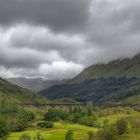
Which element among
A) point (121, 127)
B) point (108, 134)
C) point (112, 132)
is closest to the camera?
point (108, 134)

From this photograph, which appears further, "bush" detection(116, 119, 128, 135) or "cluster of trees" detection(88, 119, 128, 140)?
"bush" detection(116, 119, 128, 135)

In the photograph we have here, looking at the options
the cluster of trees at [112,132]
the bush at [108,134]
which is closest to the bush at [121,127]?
the cluster of trees at [112,132]

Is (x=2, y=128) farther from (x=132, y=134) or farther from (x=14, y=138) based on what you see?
(x=132, y=134)

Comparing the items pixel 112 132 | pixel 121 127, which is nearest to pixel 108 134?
pixel 112 132

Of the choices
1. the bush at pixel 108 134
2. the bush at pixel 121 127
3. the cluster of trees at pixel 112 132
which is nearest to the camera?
the bush at pixel 108 134

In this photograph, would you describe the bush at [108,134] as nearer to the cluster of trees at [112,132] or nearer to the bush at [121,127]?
the cluster of trees at [112,132]

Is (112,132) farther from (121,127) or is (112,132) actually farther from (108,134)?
(121,127)

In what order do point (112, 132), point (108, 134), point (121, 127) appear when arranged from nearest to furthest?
1. point (108, 134)
2. point (112, 132)
3. point (121, 127)

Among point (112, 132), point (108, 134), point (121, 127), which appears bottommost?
point (108, 134)

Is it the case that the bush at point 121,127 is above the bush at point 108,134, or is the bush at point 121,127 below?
above

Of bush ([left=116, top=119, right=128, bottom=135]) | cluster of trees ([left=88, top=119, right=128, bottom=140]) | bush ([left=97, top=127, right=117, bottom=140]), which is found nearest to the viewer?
bush ([left=97, top=127, right=117, bottom=140])

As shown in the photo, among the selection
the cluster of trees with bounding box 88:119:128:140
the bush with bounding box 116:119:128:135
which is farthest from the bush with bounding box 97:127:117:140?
the bush with bounding box 116:119:128:135

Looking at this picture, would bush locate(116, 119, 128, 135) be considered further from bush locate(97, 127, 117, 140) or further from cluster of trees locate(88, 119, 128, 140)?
bush locate(97, 127, 117, 140)

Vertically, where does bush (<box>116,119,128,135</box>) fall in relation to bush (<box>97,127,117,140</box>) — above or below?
above
